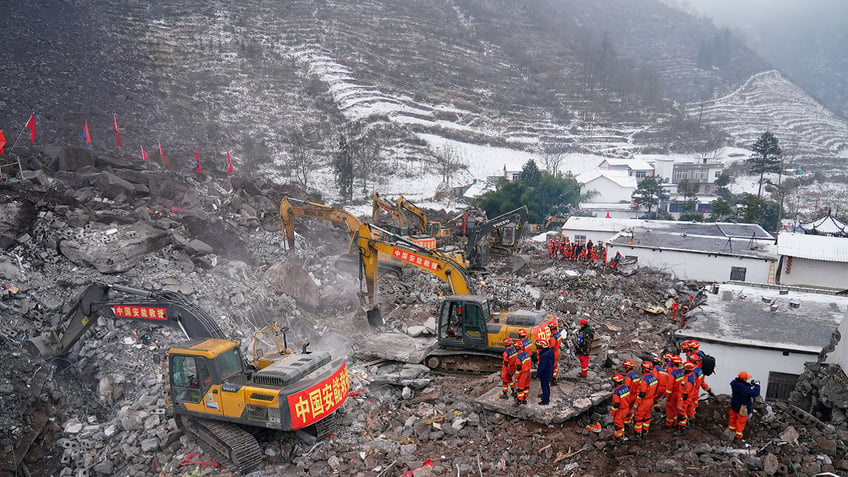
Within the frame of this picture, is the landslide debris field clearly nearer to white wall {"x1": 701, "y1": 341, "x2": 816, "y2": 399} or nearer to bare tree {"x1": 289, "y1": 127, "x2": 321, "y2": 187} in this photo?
white wall {"x1": 701, "y1": 341, "x2": 816, "y2": 399}

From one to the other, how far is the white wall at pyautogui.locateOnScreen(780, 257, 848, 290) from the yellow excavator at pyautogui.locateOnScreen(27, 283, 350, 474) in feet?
68.5

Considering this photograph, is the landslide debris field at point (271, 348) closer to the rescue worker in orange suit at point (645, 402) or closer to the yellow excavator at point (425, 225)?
the rescue worker in orange suit at point (645, 402)

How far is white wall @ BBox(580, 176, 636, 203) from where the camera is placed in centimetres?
4653

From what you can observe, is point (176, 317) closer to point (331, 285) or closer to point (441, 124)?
point (331, 285)

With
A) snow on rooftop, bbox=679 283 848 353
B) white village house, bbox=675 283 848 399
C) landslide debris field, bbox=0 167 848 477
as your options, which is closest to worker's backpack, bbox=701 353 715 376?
landslide debris field, bbox=0 167 848 477

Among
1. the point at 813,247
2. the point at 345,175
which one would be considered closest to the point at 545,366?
the point at 813,247

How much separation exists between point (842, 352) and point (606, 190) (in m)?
40.2

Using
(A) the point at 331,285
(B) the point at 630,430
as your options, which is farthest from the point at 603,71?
(B) the point at 630,430

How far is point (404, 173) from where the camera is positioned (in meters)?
50.1

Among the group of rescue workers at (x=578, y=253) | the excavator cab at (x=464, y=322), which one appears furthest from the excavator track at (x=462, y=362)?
the group of rescue workers at (x=578, y=253)

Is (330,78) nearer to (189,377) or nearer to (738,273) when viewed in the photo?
(738,273)

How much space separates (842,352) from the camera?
28.5 feet

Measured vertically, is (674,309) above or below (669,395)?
below

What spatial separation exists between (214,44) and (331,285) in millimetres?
53106
